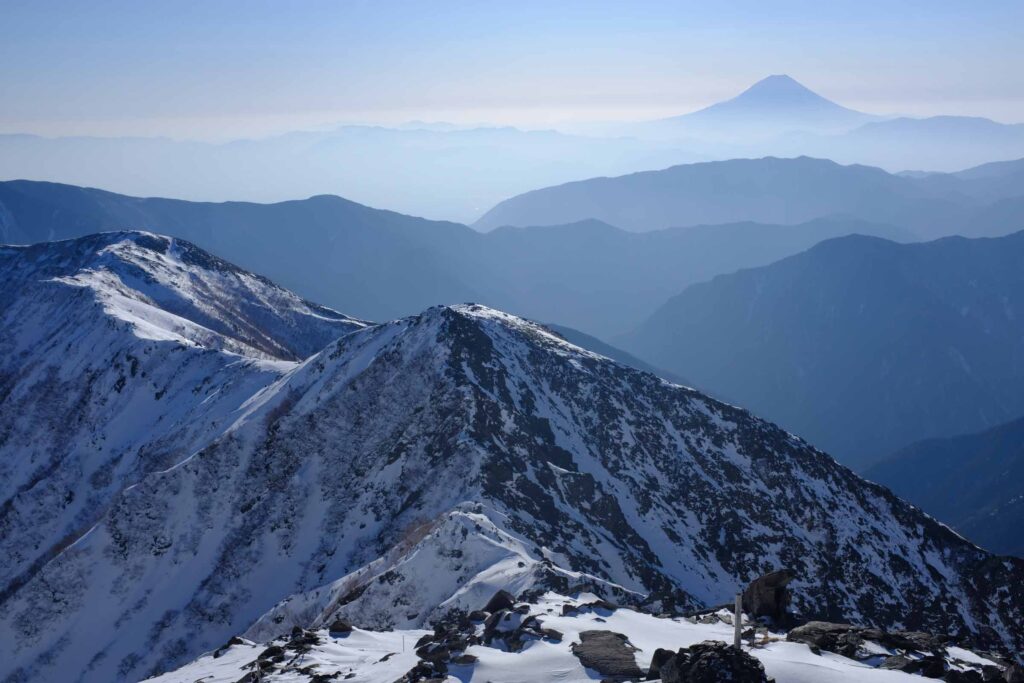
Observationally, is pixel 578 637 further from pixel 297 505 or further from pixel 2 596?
pixel 2 596

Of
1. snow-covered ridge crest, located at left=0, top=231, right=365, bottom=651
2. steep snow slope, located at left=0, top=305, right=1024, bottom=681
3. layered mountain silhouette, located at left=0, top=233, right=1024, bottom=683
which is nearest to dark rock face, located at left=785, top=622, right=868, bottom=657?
layered mountain silhouette, located at left=0, top=233, right=1024, bottom=683

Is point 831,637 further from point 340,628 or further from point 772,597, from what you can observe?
point 340,628

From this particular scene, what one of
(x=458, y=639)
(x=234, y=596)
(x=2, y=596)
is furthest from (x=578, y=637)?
(x=2, y=596)

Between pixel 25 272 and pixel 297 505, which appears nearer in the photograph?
pixel 297 505

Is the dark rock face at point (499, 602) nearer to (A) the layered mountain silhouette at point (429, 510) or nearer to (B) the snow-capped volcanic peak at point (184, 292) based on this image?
(A) the layered mountain silhouette at point (429, 510)

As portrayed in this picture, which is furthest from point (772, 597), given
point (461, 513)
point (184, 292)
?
point (184, 292)

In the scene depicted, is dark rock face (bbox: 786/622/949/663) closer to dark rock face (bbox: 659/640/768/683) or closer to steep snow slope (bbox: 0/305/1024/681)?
dark rock face (bbox: 659/640/768/683)
